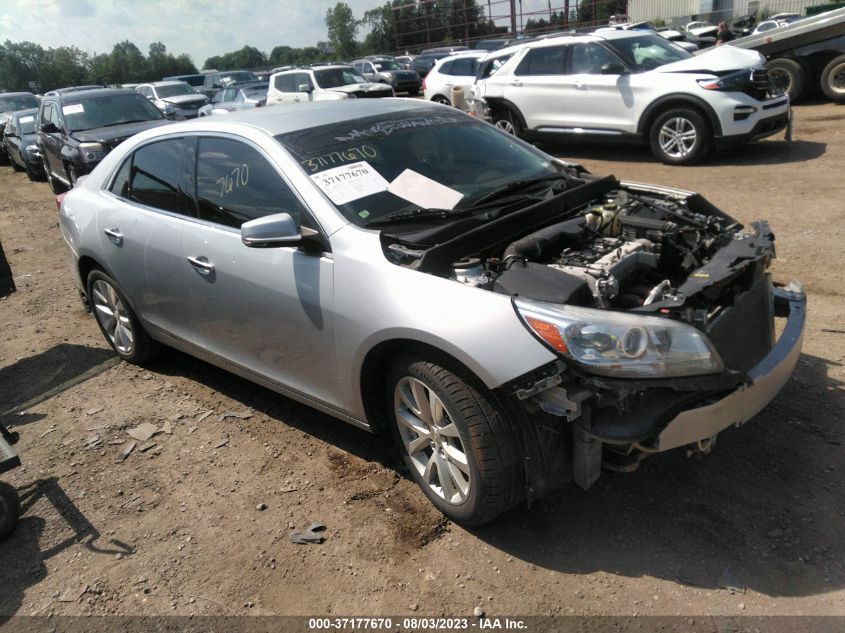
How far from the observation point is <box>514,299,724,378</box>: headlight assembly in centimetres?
245

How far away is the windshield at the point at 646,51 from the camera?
10.2 m

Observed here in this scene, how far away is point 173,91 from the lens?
2228 cm

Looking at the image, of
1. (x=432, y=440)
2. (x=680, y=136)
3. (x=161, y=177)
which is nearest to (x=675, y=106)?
(x=680, y=136)

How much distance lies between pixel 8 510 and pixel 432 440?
212cm

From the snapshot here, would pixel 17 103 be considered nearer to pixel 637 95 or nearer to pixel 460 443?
pixel 637 95

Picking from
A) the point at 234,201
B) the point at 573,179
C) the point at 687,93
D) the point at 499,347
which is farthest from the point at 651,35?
the point at 499,347

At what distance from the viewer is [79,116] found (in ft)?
37.5

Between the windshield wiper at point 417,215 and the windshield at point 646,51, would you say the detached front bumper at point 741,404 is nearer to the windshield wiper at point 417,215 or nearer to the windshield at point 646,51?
the windshield wiper at point 417,215

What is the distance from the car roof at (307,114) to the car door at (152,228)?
27cm

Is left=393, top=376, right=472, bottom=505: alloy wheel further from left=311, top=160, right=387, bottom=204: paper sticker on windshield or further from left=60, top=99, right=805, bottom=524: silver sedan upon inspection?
left=311, top=160, right=387, bottom=204: paper sticker on windshield

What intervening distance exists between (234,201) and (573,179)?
1923 mm

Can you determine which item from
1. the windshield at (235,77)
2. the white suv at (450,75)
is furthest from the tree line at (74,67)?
the white suv at (450,75)

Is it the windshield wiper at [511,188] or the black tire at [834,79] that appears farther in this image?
the black tire at [834,79]

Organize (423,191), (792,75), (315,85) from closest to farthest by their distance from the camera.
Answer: (423,191) < (792,75) < (315,85)
